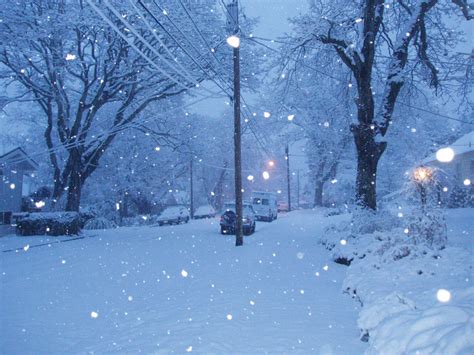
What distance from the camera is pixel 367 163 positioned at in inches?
642

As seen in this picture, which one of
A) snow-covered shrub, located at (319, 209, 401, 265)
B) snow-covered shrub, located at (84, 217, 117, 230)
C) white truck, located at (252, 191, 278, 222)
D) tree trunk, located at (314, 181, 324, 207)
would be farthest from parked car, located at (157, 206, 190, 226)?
snow-covered shrub, located at (319, 209, 401, 265)

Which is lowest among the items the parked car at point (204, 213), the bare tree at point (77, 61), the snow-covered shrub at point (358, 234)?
the snow-covered shrub at point (358, 234)

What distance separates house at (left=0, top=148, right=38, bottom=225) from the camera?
25672mm

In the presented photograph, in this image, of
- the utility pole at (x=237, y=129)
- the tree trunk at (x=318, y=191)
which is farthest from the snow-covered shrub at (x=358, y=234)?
the tree trunk at (x=318, y=191)

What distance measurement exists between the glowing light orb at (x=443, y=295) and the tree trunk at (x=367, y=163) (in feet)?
34.1

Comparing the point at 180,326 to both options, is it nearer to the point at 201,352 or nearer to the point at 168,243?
the point at 201,352

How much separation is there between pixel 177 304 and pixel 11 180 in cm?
2352

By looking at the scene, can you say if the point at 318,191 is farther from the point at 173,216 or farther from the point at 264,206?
the point at 173,216

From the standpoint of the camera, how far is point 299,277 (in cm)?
1092

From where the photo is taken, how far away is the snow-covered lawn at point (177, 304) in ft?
20.4

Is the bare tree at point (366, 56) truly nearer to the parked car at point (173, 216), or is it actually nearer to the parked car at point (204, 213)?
the parked car at point (173, 216)

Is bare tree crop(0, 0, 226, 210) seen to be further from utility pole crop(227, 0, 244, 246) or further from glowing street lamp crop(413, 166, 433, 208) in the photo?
glowing street lamp crop(413, 166, 433, 208)

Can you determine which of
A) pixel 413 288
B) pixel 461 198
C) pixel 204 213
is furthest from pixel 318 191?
pixel 413 288

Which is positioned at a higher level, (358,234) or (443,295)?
(358,234)
